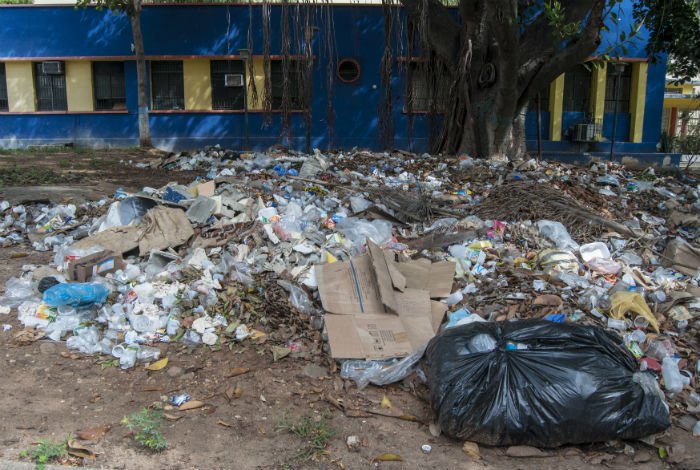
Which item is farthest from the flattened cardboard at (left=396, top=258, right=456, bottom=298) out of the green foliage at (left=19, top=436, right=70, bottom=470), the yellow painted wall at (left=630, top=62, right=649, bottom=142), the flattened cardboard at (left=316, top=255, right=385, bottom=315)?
the yellow painted wall at (left=630, top=62, right=649, bottom=142)

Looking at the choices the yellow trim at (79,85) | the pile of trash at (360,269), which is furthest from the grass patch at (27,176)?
the yellow trim at (79,85)

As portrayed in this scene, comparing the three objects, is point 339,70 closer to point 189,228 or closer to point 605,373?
point 189,228

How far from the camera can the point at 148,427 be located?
317cm

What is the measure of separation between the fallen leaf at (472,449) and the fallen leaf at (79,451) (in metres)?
1.92

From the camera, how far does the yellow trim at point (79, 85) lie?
15609mm

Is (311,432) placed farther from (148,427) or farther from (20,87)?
(20,87)

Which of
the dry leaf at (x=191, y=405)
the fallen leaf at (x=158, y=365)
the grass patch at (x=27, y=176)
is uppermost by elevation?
the grass patch at (x=27, y=176)

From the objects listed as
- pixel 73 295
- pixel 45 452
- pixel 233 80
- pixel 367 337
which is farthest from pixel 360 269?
pixel 233 80

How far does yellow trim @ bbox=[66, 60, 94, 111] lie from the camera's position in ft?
51.2

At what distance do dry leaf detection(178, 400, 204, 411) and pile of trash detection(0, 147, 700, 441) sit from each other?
63 cm

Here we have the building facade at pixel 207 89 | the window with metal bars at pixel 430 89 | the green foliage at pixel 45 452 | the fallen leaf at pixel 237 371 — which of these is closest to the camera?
the green foliage at pixel 45 452

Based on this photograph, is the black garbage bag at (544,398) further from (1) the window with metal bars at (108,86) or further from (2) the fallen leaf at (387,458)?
(1) the window with metal bars at (108,86)

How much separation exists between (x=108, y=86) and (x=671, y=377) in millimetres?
15648

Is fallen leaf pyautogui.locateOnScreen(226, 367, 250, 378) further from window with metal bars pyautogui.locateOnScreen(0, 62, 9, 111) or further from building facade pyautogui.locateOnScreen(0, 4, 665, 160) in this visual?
window with metal bars pyautogui.locateOnScreen(0, 62, 9, 111)
